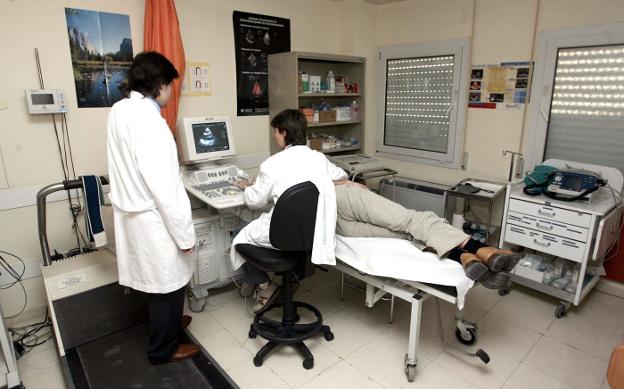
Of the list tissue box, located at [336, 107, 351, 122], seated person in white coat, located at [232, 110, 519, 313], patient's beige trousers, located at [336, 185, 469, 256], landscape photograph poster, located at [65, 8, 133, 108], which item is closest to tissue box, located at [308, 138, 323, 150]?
tissue box, located at [336, 107, 351, 122]

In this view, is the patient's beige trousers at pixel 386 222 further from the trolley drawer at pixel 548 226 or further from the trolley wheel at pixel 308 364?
the trolley drawer at pixel 548 226

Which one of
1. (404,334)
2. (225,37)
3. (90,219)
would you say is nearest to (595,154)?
(404,334)

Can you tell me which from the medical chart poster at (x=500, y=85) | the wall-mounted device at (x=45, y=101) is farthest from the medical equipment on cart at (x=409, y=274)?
the wall-mounted device at (x=45, y=101)

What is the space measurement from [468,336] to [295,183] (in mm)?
1350

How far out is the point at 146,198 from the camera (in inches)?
69.4

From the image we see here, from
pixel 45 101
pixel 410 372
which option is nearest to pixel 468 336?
pixel 410 372

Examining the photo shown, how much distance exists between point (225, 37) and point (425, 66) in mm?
1818

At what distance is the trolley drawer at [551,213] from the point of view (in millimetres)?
2324

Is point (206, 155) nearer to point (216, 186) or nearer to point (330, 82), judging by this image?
point (216, 186)

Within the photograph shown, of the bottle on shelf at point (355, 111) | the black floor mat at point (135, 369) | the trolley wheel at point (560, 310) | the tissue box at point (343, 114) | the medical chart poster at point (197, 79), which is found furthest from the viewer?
the bottle on shelf at point (355, 111)

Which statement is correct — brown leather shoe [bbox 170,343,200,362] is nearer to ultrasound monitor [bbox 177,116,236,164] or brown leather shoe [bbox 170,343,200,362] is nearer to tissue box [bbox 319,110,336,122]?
ultrasound monitor [bbox 177,116,236,164]

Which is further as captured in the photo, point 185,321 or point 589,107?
point 589,107

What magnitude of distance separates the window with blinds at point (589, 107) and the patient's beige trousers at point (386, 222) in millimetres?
1492

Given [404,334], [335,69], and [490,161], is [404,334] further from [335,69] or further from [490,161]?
[335,69]
